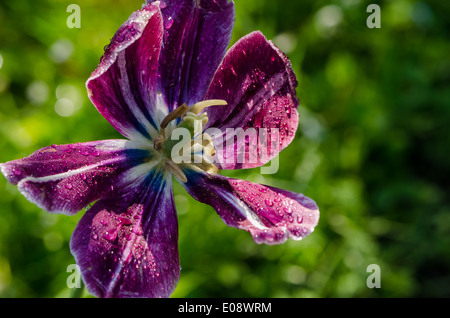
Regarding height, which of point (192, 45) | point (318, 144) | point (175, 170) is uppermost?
point (318, 144)

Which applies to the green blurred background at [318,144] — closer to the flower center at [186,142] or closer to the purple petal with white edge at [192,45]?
the flower center at [186,142]

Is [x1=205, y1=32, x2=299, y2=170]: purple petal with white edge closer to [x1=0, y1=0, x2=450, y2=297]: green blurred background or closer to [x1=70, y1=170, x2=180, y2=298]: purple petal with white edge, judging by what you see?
[x1=70, y1=170, x2=180, y2=298]: purple petal with white edge

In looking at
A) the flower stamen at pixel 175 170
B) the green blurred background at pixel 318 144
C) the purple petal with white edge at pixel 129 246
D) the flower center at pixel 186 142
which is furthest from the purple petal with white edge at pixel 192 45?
the green blurred background at pixel 318 144

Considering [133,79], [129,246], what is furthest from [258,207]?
[133,79]

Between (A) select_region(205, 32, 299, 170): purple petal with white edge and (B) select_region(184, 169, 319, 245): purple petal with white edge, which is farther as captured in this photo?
(A) select_region(205, 32, 299, 170): purple petal with white edge

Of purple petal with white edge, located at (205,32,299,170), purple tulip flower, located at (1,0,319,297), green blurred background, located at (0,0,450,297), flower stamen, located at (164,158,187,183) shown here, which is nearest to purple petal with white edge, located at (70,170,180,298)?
purple tulip flower, located at (1,0,319,297)

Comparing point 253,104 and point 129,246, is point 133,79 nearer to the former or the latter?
point 253,104

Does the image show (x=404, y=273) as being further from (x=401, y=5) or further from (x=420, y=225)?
(x=401, y=5)
